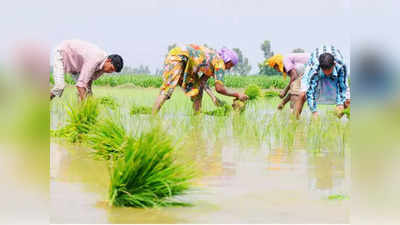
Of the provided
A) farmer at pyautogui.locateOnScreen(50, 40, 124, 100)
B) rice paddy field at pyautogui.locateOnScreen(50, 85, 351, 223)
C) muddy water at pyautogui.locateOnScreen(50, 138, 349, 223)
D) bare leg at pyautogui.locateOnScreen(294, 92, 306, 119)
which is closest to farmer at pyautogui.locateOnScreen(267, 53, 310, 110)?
bare leg at pyautogui.locateOnScreen(294, 92, 306, 119)

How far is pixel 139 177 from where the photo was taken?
365 cm

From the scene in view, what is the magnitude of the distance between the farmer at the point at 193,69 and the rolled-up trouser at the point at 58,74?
1.15m

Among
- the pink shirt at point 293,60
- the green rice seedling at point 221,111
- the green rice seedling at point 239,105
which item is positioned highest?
the pink shirt at point 293,60

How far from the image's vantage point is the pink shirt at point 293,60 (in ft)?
28.9

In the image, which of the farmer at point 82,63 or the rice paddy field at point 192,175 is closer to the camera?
the rice paddy field at point 192,175

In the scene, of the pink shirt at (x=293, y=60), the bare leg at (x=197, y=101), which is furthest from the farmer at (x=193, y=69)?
the pink shirt at (x=293, y=60)

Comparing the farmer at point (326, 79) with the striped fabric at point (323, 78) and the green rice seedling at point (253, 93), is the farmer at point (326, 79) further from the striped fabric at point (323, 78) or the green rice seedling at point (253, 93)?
the green rice seedling at point (253, 93)

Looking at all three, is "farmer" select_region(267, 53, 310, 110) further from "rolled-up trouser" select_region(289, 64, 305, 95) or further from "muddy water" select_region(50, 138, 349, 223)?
"muddy water" select_region(50, 138, 349, 223)

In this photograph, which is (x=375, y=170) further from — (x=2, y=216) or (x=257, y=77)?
(x=257, y=77)

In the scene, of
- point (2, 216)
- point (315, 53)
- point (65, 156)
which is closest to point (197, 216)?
point (2, 216)

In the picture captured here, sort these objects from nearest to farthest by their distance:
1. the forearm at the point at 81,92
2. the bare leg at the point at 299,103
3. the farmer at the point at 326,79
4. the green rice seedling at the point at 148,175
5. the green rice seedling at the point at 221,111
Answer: the green rice seedling at the point at 148,175 → the farmer at the point at 326,79 → the forearm at the point at 81,92 → the bare leg at the point at 299,103 → the green rice seedling at the point at 221,111

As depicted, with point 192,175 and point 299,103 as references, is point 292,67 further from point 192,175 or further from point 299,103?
point 192,175

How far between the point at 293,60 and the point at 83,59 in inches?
118

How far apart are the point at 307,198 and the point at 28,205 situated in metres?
1.66
